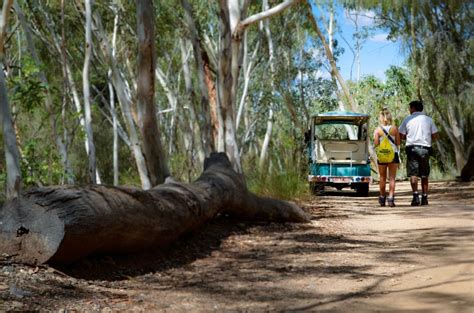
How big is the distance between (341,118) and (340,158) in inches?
46.2

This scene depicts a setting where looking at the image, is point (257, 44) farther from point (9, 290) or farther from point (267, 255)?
point (9, 290)

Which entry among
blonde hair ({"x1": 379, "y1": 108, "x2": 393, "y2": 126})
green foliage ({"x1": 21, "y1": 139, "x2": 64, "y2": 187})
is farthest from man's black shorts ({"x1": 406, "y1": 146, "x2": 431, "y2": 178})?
green foliage ({"x1": 21, "y1": 139, "x2": 64, "y2": 187})

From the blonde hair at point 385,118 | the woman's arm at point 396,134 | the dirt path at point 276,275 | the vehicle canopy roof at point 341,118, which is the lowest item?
the dirt path at point 276,275

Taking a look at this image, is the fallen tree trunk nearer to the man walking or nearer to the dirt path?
the dirt path

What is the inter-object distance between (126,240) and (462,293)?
109 inches

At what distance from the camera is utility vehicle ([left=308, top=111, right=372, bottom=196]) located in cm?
1658

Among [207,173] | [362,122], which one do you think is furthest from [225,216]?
[362,122]

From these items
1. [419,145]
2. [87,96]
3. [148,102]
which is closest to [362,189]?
[419,145]

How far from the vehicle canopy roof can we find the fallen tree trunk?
10.5m

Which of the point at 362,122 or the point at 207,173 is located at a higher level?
the point at 362,122

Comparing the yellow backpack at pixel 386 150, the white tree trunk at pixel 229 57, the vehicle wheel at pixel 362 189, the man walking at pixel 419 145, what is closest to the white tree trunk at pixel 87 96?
the white tree trunk at pixel 229 57

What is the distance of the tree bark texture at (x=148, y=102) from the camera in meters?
8.60

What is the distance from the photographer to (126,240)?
5.43 metres

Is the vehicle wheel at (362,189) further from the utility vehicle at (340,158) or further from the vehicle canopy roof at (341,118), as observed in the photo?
the vehicle canopy roof at (341,118)
